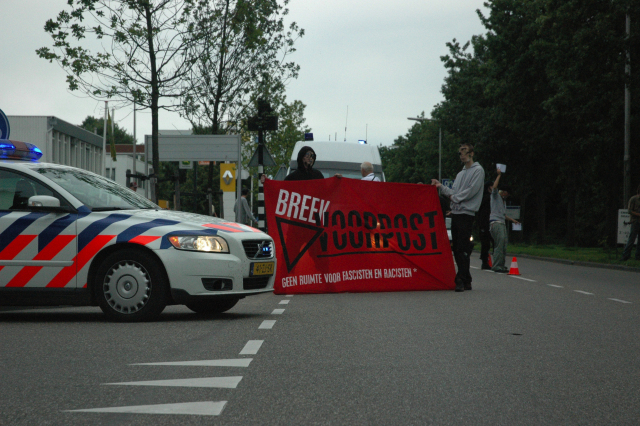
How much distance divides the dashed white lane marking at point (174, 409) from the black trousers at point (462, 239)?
8561 millimetres

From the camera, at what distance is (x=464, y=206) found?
13289mm

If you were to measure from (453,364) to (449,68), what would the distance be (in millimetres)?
47226

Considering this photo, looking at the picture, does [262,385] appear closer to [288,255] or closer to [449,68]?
[288,255]

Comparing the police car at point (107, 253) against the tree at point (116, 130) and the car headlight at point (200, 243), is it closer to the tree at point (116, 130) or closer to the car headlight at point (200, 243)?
the car headlight at point (200, 243)

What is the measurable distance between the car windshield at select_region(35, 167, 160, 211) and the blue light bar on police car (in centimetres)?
73

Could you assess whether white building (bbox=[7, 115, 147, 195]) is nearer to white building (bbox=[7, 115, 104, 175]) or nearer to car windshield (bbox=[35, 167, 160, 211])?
white building (bbox=[7, 115, 104, 175])

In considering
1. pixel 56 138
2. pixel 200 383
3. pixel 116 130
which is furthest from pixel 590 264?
pixel 116 130

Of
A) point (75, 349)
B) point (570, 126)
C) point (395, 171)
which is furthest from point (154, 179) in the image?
point (395, 171)

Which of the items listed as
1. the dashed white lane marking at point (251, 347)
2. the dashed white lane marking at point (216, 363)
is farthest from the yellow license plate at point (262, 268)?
the dashed white lane marking at point (216, 363)

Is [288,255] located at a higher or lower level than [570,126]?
lower

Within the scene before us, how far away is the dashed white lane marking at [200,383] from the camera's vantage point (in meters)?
5.72

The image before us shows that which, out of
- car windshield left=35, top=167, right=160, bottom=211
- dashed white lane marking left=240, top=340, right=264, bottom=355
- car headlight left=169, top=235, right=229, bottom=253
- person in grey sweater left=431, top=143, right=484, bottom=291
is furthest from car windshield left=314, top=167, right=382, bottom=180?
dashed white lane marking left=240, top=340, right=264, bottom=355

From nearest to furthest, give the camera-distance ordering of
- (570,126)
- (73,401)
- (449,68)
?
(73,401) → (570,126) → (449,68)

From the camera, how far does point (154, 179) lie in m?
26.1
